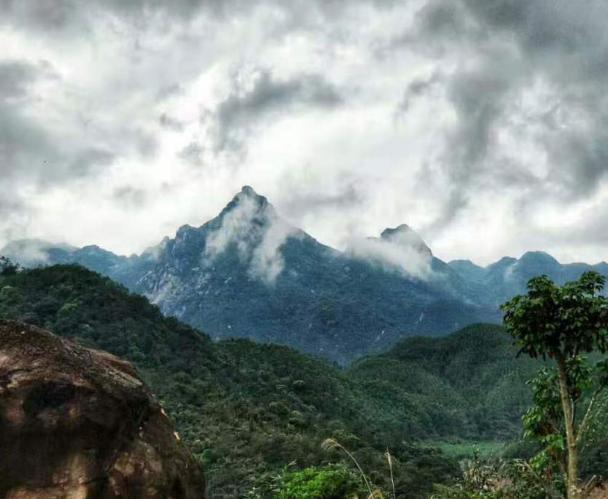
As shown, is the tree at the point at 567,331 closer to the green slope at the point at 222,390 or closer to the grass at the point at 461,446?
the green slope at the point at 222,390

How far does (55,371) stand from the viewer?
7.90 metres

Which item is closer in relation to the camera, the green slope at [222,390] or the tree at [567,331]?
the tree at [567,331]

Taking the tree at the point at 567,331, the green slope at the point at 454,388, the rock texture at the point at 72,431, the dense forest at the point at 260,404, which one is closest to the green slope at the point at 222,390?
the dense forest at the point at 260,404

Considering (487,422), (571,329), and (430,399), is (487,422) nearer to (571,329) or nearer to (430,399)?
(430,399)

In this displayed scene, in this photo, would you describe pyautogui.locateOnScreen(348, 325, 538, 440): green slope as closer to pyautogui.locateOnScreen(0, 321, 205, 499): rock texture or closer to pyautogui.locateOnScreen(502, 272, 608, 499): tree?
pyautogui.locateOnScreen(502, 272, 608, 499): tree

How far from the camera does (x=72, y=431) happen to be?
7.68m

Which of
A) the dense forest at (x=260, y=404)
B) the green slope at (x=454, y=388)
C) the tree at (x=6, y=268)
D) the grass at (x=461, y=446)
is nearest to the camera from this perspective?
the dense forest at (x=260, y=404)

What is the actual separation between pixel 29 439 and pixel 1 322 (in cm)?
178

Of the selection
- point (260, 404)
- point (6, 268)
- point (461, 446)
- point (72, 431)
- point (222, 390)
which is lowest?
point (461, 446)

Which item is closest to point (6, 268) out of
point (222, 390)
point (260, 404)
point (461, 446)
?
point (222, 390)

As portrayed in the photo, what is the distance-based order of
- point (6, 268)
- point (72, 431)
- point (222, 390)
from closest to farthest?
point (72, 431) < point (222, 390) < point (6, 268)

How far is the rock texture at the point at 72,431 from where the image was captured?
24.3 ft

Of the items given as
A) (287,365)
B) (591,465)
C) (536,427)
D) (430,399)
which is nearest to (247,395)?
(287,365)

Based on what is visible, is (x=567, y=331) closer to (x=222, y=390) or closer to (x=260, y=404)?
(x=222, y=390)
